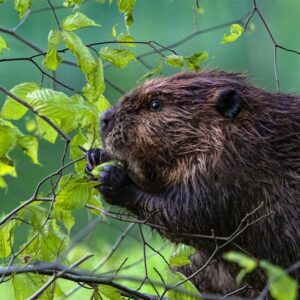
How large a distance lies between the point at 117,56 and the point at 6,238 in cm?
76

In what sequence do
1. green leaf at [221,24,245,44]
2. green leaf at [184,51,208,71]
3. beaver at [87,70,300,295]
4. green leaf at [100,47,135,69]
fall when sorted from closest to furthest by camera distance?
green leaf at [100,47,135,69] < beaver at [87,70,300,295] < green leaf at [184,51,208,71] < green leaf at [221,24,245,44]

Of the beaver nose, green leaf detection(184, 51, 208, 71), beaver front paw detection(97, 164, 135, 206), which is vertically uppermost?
green leaf detection(184, 51, 208, 71)

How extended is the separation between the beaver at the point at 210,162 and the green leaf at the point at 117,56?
0.38 metres

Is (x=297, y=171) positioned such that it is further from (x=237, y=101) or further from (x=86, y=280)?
(x=86, y=280)

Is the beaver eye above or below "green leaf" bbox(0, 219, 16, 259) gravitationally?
above

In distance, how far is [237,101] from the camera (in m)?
3.37

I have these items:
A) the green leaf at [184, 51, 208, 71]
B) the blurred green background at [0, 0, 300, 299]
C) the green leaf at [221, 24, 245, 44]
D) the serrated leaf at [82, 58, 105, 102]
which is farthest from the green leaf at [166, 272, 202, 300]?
the blurred green background at [0, 0, 300, 299]

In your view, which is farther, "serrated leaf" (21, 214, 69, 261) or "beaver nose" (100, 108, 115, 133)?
Answer: "beaver nose" (100, 108, 115, 133)

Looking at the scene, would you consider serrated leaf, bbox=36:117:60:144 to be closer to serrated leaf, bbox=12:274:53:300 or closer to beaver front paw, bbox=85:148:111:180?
beaver front paw, bbox=85:148:111:180

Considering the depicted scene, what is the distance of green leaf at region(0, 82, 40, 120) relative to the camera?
293 centimetres

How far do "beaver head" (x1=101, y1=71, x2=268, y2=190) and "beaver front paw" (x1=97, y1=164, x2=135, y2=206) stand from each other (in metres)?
0.09

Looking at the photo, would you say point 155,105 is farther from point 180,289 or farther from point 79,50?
point 180,289

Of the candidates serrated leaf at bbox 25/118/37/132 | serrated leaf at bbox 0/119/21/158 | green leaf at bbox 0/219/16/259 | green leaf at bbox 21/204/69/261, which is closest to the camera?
serrated leaf at bbox 0/119/21/158

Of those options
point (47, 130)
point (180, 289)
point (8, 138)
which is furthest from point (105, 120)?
point (8, 138)
